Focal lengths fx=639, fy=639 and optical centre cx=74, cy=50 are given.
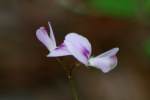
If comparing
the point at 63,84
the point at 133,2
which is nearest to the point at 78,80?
the point at 63,84

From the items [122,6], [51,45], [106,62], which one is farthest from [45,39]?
[122,6]

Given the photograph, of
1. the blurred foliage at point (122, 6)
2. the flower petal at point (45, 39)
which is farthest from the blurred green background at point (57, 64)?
the flower petal at point (45, 39)

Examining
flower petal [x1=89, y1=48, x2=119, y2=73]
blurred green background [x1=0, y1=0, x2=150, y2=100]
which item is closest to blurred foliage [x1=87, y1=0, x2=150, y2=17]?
blurred green background [x1=0, y1=0, x2=150, y2=100]

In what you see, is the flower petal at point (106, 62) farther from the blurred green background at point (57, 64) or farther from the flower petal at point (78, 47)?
the blurred green background at point (57, 64)

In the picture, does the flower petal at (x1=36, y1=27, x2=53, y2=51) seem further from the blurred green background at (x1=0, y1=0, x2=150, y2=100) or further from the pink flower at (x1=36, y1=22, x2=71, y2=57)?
the blurred green background at (x1=0, y1=0, x2=150, y2=100)

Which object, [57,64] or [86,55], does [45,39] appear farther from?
[57,64]

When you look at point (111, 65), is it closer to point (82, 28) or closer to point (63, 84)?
point (63, 84)

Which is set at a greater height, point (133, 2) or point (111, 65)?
point (133, 2)
